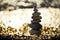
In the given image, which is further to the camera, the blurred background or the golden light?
the golden light

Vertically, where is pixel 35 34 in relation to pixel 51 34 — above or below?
above

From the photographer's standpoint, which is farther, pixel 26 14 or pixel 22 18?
pixel 26 14

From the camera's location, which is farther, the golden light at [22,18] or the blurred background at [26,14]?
the golden light at [22,18]

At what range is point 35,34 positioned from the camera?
472 cm

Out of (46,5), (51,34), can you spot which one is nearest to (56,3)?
(46,5)

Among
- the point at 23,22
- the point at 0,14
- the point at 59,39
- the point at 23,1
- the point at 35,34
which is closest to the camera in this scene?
the point at 35,34

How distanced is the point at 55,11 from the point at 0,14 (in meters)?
2.56

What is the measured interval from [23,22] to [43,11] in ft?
4.42

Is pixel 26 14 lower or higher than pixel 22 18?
higher

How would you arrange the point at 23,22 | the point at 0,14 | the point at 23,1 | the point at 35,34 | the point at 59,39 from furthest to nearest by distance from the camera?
the point at 23,1
the point at 0,14
the point at 23,22
the point at 59,39
the point at 35,34

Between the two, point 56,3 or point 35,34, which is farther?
point 56,3

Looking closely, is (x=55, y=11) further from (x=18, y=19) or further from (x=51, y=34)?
(x=51, y=34)

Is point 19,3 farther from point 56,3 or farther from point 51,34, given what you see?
point 51,34

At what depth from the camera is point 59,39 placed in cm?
660
